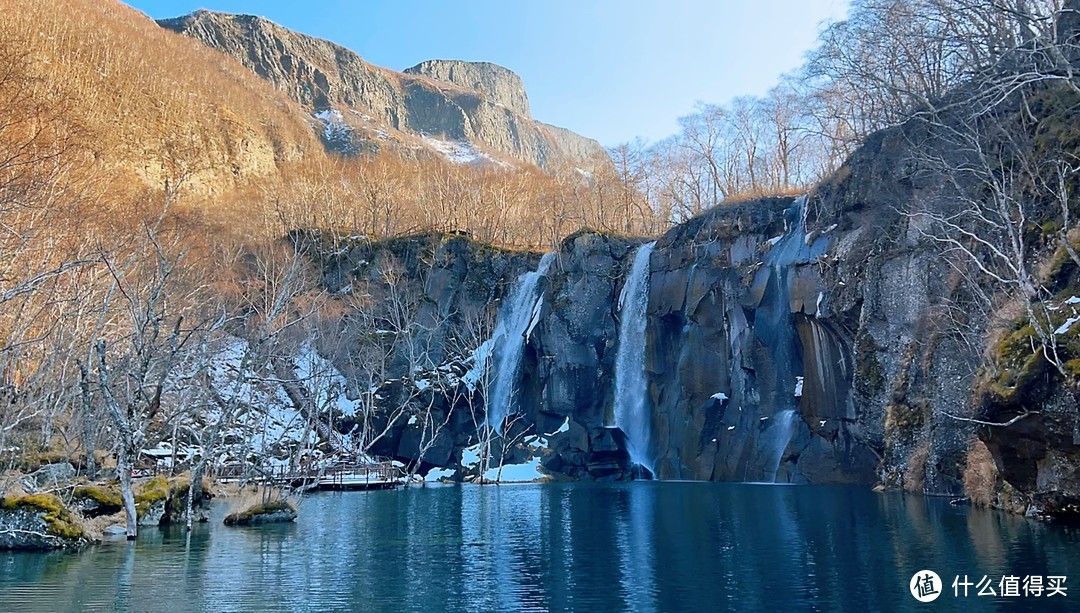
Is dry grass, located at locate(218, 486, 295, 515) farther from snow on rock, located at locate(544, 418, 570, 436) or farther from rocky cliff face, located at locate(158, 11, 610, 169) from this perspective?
rocky cliff face, located at locate(158, 11, 610, 169)

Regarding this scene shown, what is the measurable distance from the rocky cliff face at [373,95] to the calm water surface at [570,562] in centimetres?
8701

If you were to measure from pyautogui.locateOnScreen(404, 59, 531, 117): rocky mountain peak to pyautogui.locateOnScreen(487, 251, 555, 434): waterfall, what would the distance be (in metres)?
130

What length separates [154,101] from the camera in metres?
83.5

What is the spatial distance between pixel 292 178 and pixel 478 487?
2057 inches

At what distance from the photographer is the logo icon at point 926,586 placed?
11.1 metres

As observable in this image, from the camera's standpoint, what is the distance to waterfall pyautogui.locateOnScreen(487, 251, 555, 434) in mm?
48281

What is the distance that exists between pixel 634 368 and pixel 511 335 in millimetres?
9613

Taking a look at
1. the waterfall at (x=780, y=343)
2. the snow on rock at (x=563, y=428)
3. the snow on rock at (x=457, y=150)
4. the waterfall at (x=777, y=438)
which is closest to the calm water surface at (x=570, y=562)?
the waterfall at (x=777, y=438)

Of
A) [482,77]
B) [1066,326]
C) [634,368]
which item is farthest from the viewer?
[482,77]

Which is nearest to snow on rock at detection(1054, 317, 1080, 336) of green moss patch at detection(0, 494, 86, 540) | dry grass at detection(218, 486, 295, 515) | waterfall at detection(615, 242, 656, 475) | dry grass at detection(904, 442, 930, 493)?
dry grass at detection(904, 442, 930, 493)

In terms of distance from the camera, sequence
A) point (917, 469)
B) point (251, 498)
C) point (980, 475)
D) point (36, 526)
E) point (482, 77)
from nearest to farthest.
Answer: point (36, 526) → point (980, 475) → point (251, 498) → point (917, 469) → point (482, 77)

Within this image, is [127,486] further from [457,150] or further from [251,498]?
[457,150]

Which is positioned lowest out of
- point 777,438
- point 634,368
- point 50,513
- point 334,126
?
point 50,513

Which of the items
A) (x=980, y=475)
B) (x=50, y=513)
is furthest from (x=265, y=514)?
(x=980, y=475)
